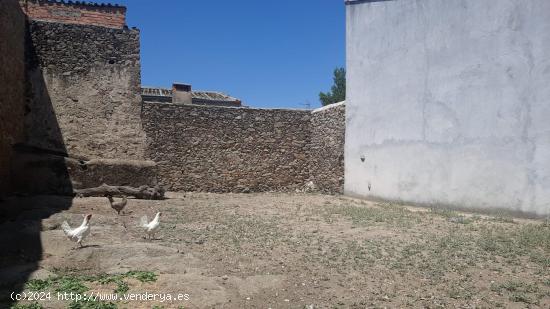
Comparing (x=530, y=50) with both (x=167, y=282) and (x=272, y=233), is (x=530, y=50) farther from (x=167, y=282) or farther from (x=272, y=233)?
(x=167, y=282)

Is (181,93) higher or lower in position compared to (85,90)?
higher

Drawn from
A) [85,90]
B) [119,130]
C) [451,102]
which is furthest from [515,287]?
[85,90]

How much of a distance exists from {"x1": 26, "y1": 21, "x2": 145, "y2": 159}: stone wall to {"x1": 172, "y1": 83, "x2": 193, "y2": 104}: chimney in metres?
9.20

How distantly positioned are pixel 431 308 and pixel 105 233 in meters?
4.47

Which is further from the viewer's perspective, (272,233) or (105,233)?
(272,233)

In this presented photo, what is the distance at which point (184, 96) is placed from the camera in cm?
2145

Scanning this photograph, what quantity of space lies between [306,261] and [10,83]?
7565mm

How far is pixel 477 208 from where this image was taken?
8.95 meters

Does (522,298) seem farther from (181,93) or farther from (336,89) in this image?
(336,89)

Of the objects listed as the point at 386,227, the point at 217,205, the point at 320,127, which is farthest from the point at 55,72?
the point at 386,227

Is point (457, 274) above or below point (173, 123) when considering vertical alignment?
below

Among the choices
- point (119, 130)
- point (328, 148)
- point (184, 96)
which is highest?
point (184, 96)

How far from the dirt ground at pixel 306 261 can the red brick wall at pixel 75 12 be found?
6.77m

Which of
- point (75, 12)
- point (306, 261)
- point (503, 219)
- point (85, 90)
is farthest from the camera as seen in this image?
point (75, 12)
